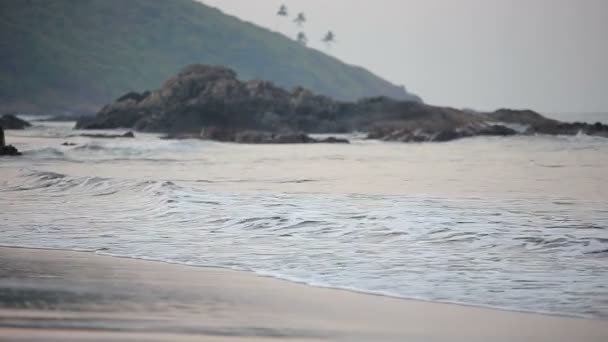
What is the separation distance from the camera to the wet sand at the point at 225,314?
5.38 m

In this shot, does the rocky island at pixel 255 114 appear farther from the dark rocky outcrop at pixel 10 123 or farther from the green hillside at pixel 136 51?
the green hillside at pixel 136 51

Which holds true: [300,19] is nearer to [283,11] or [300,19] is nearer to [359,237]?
[283,11]

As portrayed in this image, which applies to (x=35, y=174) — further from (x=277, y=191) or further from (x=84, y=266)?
(x=84, y=266)

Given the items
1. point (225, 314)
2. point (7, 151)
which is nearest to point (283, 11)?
point (7, 151)

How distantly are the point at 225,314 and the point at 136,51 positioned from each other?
143 meters

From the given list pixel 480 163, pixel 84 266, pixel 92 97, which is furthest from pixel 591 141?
pixel 92 97

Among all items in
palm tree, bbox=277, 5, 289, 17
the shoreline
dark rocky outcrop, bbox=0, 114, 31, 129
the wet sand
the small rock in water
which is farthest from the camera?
palm tree, bbox=277, 5, 289, 17

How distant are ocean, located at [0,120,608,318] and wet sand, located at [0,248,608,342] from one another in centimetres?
39

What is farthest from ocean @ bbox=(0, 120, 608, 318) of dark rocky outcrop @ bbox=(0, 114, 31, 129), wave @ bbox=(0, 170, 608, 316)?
dark rocky outcrop @ bbox=(0, 114, 31, 129)

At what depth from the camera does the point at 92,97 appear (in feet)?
399

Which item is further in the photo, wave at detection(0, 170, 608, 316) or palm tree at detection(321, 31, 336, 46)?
palm tree at detection(321, 31, 336, 46)

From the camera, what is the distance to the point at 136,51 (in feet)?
479

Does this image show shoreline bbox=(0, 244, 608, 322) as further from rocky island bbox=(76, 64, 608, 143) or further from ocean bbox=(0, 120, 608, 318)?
rocky island bbox=(76, 64, 608, 143)

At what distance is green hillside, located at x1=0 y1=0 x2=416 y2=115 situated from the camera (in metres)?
127
